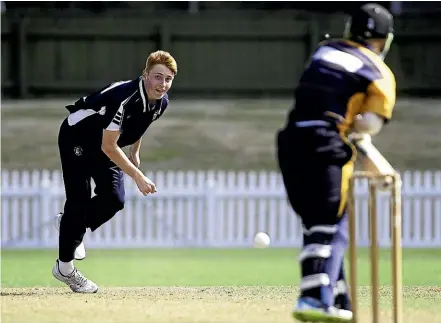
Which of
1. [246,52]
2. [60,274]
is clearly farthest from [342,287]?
[246,52]

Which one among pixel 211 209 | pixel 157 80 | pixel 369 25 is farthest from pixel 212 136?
pixel 369 25

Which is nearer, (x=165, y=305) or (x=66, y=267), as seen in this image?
(x=165, y=305)

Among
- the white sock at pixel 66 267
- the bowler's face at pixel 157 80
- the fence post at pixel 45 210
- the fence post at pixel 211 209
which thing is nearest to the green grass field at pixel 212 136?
the fence post at pixel 211 209

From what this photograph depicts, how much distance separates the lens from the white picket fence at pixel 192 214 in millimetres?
16656

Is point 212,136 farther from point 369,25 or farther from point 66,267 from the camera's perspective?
point 369,25

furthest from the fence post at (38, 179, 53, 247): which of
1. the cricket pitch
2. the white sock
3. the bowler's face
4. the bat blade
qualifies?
the bat blade

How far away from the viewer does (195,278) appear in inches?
456

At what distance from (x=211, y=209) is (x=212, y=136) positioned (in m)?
3.21

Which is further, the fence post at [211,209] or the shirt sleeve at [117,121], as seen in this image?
the fence post at [211,209]

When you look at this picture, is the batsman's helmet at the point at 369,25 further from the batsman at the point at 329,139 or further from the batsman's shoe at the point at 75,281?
the batsman's shoe at the point at 75,281

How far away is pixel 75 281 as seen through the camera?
28.8 ft

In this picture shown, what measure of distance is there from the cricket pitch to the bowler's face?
1565 millimetres

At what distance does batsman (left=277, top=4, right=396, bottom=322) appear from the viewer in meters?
6.34

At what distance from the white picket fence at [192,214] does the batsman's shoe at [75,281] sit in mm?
7672
